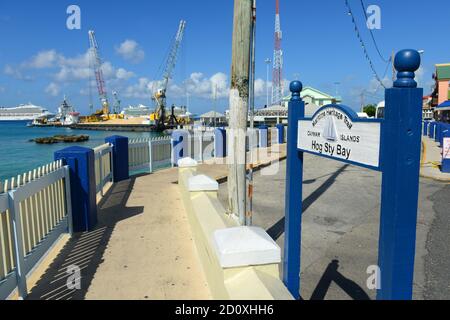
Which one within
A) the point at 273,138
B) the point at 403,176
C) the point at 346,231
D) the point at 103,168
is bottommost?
the point at 346,231

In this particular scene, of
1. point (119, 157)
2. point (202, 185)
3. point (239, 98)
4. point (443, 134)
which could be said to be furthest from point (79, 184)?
point (443, 134)

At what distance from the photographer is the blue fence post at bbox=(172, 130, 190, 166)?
541 inches

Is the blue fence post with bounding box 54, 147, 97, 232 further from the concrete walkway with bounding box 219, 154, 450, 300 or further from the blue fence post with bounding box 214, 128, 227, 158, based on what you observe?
the blue fence post with bounding box 214, 128, 227, 158

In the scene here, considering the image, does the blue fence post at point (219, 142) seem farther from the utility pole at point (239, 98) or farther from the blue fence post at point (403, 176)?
the blue fence post at point (403, 176)

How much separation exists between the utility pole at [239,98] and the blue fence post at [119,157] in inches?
230

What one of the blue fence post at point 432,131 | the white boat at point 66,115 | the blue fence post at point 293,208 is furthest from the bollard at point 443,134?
the white boat at point 66,115

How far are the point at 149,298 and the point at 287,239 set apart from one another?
1551 millimetres

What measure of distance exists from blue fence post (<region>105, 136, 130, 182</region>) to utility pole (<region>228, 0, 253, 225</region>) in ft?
19.1

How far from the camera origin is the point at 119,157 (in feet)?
34.1

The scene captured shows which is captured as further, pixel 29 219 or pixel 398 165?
pixel 29 219

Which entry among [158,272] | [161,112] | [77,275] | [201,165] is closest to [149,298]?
[158,272]

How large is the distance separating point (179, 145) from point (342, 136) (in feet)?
37.3

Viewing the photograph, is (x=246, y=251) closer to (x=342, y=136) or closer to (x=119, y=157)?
(x=342, y=136)

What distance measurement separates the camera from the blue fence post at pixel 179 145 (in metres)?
13.8
